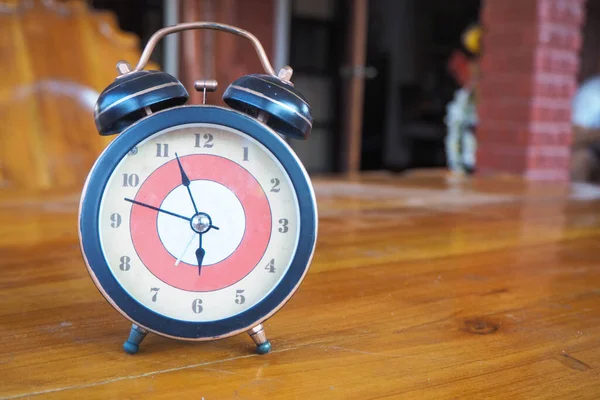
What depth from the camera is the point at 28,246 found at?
917 mm

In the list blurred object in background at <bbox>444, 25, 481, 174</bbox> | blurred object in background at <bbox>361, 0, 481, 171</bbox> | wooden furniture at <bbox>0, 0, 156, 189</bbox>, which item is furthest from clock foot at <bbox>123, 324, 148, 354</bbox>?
blurred object in background at <bbox>361, 0, 481, 171</bbox>

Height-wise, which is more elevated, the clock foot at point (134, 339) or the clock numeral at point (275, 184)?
the clock numeral at point (275, 184)

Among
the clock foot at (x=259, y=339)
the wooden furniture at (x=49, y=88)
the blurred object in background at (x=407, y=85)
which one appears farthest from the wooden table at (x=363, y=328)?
the blurred object in background at (x=407, y=85)

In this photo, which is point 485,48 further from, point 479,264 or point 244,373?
point 244,373

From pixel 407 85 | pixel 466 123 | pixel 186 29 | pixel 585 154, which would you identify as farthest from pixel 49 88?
pixel 407 85

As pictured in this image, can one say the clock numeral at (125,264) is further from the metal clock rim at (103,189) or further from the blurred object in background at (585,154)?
the blurred object in background at (585,154)

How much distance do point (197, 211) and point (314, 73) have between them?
5.67m

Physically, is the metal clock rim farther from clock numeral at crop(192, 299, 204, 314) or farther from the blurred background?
the blurred background

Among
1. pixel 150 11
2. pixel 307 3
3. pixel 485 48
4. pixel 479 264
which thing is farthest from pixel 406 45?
pixel 479 264

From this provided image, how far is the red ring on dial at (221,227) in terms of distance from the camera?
0.51 m

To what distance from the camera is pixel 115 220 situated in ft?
1.68

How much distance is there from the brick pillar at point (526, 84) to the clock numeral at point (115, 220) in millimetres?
2566

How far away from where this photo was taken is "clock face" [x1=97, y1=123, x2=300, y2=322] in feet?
1.68

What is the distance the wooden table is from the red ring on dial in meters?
0.06
